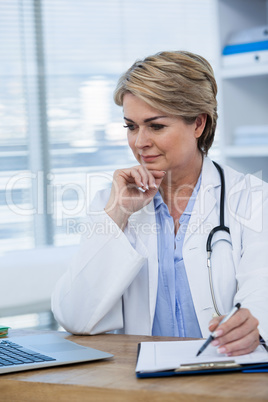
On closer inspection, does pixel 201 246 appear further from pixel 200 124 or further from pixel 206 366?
pixel 206 366

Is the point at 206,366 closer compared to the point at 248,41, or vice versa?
the point at 206,366

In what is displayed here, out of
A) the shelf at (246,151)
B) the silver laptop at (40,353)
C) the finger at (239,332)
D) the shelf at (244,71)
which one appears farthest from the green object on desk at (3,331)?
the shelf at (244,71)

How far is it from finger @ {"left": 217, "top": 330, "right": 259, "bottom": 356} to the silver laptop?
267 millimetres

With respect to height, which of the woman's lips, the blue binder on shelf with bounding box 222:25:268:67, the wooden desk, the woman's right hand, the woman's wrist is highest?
the blue binder on shelf with bounding box 222:25:268:67

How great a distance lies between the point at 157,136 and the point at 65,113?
1394mm

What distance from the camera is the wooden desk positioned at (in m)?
1.05

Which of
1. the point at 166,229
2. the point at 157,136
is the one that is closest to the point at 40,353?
the point at 166,229

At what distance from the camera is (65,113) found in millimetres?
3150

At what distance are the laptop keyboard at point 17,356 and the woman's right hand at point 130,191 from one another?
Answer: 543 millimetres

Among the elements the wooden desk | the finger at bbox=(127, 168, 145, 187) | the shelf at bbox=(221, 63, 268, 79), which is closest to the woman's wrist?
the finger at bbox=(127, 168, 145, 187)

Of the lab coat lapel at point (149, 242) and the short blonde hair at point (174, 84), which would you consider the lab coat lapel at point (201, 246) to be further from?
the short blonde hair at point (174, 84)

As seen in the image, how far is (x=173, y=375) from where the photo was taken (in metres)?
1.15

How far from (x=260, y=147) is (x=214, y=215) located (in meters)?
0.90

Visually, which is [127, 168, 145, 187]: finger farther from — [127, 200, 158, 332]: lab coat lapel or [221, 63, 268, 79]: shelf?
[221, 63, 268, 79]: shelf
